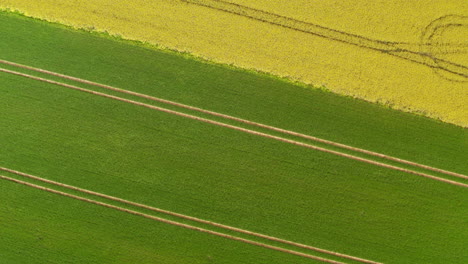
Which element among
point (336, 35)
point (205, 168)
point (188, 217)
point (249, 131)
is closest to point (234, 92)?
point (249, 131)

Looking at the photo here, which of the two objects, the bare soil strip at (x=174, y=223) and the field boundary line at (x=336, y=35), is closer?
the bare soil strip at (x=174, y=223)

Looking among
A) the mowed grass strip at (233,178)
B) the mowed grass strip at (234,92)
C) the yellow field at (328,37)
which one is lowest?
the mowed grass strip at (233,178)

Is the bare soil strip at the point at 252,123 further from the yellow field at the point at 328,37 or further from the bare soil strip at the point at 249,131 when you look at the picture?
the yellow field at the point at 328,37

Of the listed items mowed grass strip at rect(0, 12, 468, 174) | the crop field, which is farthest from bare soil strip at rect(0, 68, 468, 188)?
mowed grass strip at rect(0, 12, 468, 174)

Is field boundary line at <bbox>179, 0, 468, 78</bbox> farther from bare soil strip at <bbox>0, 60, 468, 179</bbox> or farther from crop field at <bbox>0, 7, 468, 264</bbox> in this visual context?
bare soil strip at <bbox>0, 60, 468, 179</bbox>

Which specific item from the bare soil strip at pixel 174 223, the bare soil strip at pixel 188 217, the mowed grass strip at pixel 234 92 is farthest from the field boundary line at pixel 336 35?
the bare soil strip at pixel 174 223

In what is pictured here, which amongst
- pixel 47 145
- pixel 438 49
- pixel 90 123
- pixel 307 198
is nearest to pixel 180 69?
pixel 90 123
